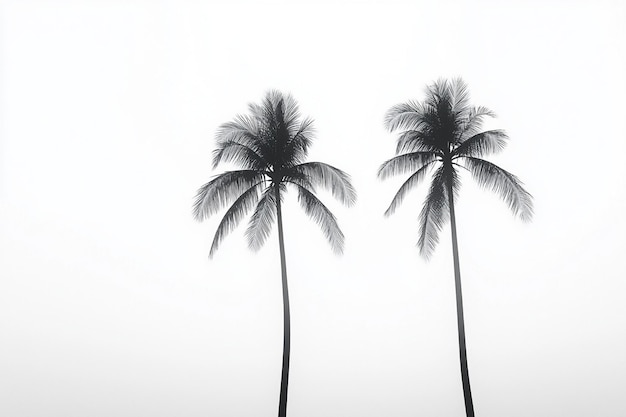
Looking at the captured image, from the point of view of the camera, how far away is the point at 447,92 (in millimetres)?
23469

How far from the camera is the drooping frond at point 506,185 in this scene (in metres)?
22.1

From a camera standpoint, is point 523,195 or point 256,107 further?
point 256,107

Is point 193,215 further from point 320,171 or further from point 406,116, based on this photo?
point 406,116

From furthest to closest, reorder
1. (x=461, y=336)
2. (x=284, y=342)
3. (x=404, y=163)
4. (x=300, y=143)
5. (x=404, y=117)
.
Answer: (x=300, y=143), (x=404, y=117), (x=404, y=163), (x=284, y=342), (x=461, y=336)

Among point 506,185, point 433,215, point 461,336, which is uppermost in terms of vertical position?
point 506,185

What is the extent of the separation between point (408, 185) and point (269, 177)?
19.8 ft

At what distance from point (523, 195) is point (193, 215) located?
1376cm

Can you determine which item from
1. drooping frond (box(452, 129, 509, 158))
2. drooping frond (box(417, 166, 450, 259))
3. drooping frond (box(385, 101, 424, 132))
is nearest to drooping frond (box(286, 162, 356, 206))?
drooping frond (box(385, 101, 424, 132))

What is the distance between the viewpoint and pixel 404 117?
23531 millimetres

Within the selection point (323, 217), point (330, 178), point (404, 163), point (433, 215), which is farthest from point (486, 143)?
point (323, 217)

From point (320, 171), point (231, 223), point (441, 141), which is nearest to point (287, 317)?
point (231, 223)

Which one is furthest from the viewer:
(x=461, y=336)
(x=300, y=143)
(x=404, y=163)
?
(x=300, y=143)

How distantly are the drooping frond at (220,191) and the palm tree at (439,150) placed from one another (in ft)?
19.1

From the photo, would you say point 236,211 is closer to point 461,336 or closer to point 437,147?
point 437,147
